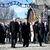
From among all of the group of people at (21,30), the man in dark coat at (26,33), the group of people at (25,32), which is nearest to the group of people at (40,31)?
the group of people at (25,32)

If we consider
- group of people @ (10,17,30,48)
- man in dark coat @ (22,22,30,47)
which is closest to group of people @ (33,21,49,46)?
group of people @ (10,17,30,48)

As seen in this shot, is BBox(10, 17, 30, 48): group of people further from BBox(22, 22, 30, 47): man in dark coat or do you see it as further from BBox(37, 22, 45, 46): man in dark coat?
BBox(37, 22, 45, 46): man in dark coat

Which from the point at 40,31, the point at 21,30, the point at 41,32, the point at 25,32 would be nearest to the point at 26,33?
the point at 25,32

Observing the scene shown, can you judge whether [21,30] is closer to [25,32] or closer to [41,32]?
[25,32]

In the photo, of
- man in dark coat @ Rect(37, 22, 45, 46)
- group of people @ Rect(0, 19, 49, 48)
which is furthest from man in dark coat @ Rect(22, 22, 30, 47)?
man in dark coat @ Rect(37, 22, 45, 46)

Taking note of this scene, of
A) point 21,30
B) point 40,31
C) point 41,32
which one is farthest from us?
point 41,32

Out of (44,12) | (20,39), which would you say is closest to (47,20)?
(44,12)

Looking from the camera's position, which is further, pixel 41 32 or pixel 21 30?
pixel 41 32

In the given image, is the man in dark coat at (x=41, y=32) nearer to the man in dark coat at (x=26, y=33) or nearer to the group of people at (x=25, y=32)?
the group of people at (x=25, y=32)

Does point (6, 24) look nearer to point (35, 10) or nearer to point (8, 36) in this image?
point (8, 36)

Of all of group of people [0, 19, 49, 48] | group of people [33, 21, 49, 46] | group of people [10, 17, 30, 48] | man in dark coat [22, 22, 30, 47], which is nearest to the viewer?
group of people [10, 17, 30, 48]

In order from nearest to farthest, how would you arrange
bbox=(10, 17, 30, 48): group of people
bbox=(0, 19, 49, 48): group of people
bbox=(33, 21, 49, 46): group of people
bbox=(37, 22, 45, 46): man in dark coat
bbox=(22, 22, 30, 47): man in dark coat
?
1. bbox=(10, 17, 30, 48): group of people
2. bbox=(0, 19, 49, 48): group of people
3. bbox=(22, 22, 30, 47): man in dark coat
4. bbox=(33, 21, 49, 46): group of people
5. bbox=(37, 22, 45, 46): man in dark coat

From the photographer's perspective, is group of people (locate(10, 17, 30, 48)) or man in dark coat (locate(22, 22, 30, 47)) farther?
man in dark coat (locate(22, 22, 30, 47))

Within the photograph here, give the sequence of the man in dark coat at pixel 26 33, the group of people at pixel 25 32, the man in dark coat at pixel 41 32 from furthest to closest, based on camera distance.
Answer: the man in dark coat at pixel 41 32
the man in dark coat at pixel 26 33
the group of people at pixel 25 32
